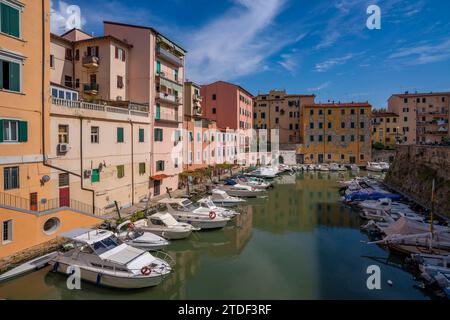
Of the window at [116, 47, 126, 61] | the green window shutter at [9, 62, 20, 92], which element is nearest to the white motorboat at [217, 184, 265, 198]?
the window at [116, 47, 126, 61]

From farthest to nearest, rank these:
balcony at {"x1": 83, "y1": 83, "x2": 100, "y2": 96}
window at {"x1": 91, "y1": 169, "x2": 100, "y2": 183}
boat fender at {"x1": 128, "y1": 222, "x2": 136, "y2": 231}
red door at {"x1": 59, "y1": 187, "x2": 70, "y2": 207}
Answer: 1. balcony at {"x1": 83, "y1": 83, "x2": 100, "y2": 96}
2. window at {"x1": 91, "y1": 169, "x2": 100, "y2": 183}
3. red door at {"x1": 59, "y1": 187, "x2": 70, "y2": 207}
4. boat fender at {"x1": 128, "y1": 222, "x2": 136, "y2": 231}

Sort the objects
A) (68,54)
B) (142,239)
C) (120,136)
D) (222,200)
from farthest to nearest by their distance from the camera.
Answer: (222,200) < (68,54) < (120,136) < (142,239)

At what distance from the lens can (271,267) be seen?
1644 centimetres

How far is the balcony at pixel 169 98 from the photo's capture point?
1194 inches

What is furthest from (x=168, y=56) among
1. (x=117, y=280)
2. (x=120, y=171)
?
(x=117, y=280)

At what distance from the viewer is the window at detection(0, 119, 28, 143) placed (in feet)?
50.9

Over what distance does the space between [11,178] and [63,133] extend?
4.56 m

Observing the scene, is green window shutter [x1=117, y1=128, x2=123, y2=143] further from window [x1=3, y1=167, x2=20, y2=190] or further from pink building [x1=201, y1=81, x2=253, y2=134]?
pink building [x1=201, y1=81, x2=253, y2=134]

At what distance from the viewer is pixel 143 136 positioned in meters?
28.3

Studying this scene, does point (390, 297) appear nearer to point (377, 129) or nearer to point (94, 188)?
point (94, 188)

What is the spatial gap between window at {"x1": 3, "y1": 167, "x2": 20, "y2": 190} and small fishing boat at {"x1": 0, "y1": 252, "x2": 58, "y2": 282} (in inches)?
160

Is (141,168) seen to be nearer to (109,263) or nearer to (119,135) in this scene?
(119,135)

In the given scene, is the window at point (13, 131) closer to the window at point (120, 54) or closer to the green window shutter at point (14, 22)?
the green window shutter at point (14, 22)
